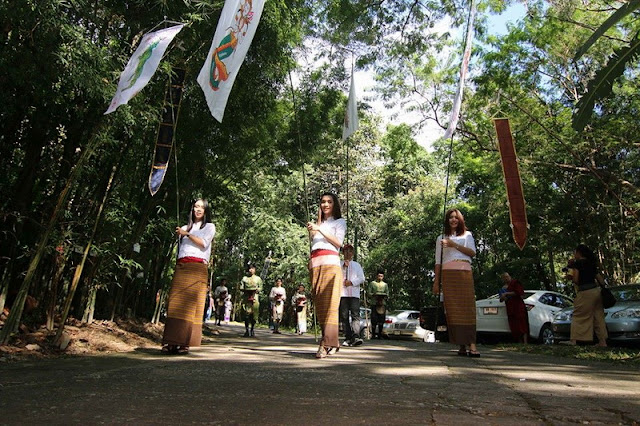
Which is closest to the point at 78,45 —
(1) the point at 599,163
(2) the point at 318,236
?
(2) the point at 318,236

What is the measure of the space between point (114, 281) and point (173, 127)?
2.75 meters

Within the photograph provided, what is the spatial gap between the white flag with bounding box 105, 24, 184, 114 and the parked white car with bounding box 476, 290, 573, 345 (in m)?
8.57

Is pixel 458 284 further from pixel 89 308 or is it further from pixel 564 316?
pixel 564 316

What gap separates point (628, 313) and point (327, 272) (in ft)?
18.9

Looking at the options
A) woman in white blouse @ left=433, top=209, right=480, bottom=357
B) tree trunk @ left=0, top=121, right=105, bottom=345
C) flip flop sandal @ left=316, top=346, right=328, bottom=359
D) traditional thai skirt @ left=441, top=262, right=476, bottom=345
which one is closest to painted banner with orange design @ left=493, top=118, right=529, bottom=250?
woman in white blouse @ left=433, top=209, right=480, bottom=357

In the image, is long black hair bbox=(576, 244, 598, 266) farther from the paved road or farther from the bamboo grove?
the paved road

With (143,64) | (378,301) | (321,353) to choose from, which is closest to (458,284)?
(321,353)

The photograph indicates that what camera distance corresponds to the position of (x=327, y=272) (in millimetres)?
5586

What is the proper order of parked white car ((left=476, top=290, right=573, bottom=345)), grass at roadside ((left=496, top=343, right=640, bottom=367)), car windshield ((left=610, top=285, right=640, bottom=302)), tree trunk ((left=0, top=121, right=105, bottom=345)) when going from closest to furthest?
tree trunk ((left=0, top=121, right=105, bottom=345)) → grass at roadside ((left=496, top=343, right=640, bottom=367)) → car windshield ((left=610, top=285, right=640, bottom=302)) → parked white car ((left=476, top=290, right=573, bottom=345))

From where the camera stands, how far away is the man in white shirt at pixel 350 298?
8.96m

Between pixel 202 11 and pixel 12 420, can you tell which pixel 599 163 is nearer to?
pixel 202 11

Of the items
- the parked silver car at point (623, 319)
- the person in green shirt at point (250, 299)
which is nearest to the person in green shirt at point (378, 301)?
the person in green shirt at point (250, 299)

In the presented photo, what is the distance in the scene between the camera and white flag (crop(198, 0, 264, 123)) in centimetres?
487

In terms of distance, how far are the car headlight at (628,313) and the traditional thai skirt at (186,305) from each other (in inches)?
265
